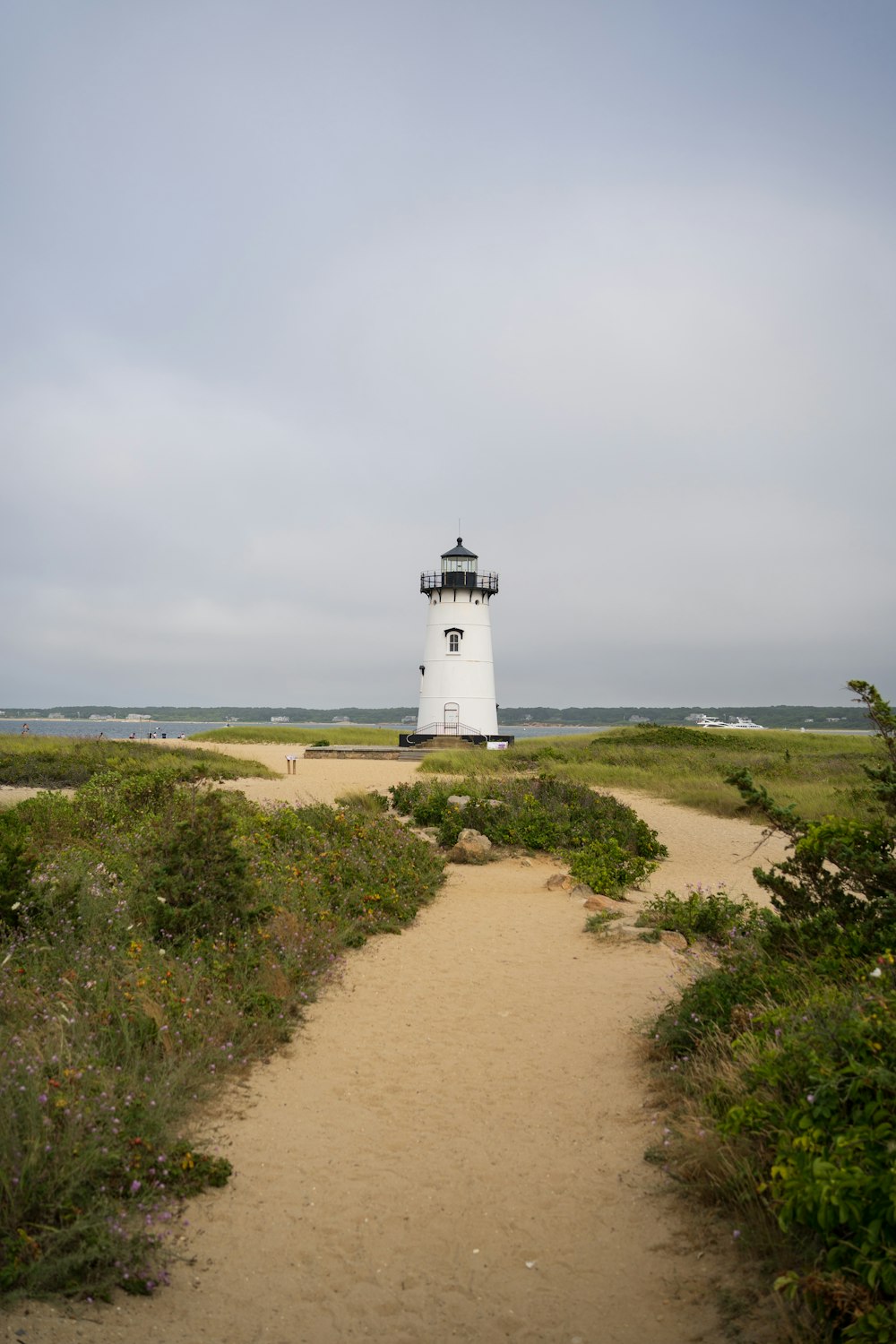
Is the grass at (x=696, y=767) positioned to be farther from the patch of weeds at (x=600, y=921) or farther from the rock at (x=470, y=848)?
the patch of weeds at (x=600, y=921)

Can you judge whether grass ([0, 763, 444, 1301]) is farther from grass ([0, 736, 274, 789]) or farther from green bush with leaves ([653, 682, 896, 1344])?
grass ([0, 736, 274, 789])

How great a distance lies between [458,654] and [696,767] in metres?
13.5

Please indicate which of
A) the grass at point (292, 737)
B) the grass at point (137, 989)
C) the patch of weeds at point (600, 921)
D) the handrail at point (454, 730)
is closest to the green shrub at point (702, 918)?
the patch of weeds at point (600, 921)

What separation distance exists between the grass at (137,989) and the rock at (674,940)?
3005 mm

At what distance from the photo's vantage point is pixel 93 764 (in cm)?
2481

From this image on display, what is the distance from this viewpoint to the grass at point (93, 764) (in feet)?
75.7

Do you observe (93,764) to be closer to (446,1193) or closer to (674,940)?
(674,940)

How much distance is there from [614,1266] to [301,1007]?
3.93m

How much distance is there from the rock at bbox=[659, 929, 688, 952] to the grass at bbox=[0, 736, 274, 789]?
41.7 feet

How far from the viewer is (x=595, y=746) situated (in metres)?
36.9

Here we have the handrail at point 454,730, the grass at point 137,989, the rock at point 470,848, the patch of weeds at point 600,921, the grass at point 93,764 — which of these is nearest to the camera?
the grass at point 137,989

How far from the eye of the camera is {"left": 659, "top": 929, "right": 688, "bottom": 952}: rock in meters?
9.32

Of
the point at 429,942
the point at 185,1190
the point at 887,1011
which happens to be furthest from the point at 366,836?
the point at 887,1011

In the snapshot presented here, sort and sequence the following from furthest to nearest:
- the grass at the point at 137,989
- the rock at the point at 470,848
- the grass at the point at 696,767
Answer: the grass at the point at 696,767 → the rock at the point at 470,848 → the grass at the point at 137,989
